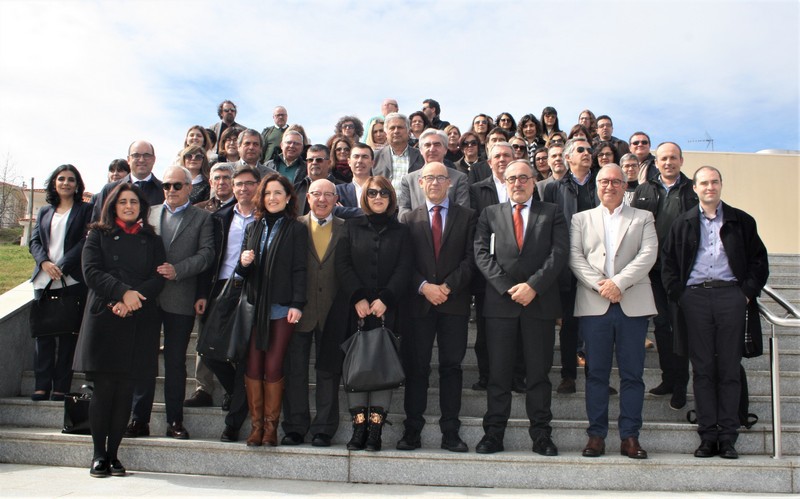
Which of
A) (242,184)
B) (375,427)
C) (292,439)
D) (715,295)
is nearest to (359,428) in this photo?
(375,427)

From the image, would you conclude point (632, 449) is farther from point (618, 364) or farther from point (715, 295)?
point (715, 295)

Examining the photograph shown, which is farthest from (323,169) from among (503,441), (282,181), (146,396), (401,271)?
(503,441)

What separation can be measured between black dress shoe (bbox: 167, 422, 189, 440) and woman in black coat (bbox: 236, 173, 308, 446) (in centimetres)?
58

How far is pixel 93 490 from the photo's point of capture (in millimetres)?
4191

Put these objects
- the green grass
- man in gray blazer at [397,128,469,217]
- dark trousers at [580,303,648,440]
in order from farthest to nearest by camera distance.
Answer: the green grass < man in gray blazer at [397,128,469,217] < dark trousers at [580,303,648,440]

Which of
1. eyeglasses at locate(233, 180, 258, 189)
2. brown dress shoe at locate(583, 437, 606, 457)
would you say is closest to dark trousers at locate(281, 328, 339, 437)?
eyeglasses at locate(233, 180, 258, 189)

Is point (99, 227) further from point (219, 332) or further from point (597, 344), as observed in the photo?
point (597, 344)

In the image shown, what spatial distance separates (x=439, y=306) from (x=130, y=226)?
2.43m

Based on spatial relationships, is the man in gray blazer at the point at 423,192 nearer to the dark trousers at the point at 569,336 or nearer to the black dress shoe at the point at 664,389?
the dark trousers at the point at 569,336

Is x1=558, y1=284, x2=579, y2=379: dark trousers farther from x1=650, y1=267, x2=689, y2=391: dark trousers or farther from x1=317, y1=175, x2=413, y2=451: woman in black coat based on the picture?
x1=317, y1=175, x2=413, y2=451: woman in black coat

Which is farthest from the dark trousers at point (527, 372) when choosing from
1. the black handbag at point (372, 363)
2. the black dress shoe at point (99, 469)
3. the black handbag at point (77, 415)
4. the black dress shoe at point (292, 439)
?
the black handbag at point (77, 415)

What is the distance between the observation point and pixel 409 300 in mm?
4910

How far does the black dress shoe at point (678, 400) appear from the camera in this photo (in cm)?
514

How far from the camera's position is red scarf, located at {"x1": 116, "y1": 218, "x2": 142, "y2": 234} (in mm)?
4812
